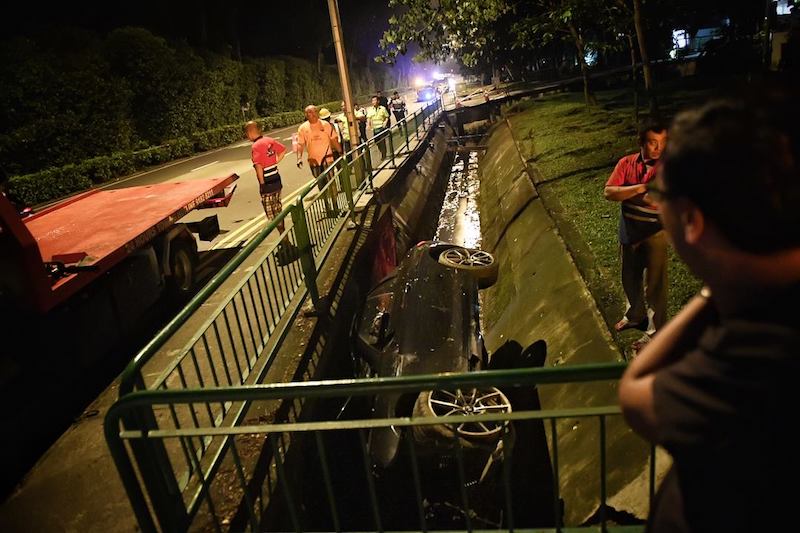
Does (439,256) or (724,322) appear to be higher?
(724,322)

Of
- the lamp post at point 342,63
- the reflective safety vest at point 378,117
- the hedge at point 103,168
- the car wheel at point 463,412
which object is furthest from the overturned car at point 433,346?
the hedge at point 103,168

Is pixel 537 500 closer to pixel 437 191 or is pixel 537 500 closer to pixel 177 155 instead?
pixel 437 191

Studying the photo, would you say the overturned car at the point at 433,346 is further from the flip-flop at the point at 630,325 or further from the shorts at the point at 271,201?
the shorts at the point at 271,201

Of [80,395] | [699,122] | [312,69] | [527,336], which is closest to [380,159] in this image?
[527,336]

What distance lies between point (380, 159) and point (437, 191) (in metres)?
3.06

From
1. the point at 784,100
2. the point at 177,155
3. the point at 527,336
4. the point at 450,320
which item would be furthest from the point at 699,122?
the point at 177,155

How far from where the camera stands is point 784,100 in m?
1.00

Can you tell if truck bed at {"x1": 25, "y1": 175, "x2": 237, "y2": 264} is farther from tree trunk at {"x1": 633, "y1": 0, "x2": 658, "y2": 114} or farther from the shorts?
tree trunk at {"x1": 633, "y1": 0, "x2": 658, "y2": 114}

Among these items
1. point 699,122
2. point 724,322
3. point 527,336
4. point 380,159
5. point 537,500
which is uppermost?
point 699,122

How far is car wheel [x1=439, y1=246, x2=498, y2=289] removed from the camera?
22.1ft

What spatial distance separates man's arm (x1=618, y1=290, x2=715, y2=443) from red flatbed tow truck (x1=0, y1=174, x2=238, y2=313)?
4.57 meters

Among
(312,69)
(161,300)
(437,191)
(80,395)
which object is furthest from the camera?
(312,69)

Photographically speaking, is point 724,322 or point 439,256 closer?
point 724,322

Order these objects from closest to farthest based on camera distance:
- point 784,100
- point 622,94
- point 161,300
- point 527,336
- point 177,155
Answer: point 784,100 < point 527,336 < point 161,300 < point 622,94 < point 177,155
